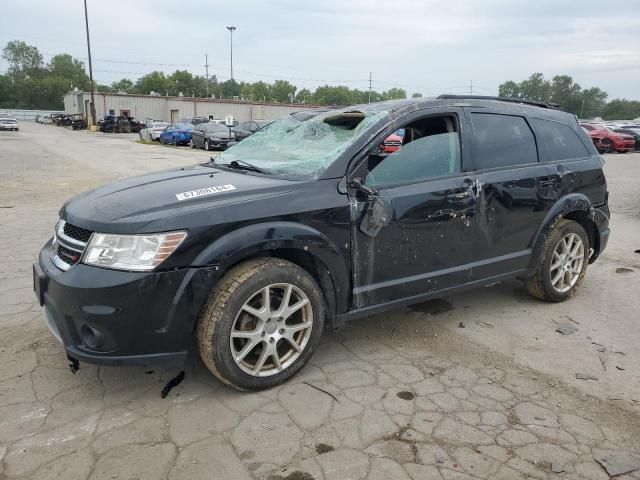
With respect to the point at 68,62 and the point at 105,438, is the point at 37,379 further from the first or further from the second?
the point at 68,62

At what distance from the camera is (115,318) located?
8.75 feet

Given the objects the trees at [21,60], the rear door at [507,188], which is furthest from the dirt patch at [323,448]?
the trees at [21,60]

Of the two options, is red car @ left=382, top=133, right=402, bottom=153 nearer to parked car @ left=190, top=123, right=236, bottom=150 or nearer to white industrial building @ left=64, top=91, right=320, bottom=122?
parked car @ left=190, top=123, right=236, bottom=150

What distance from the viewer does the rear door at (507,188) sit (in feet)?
12.9

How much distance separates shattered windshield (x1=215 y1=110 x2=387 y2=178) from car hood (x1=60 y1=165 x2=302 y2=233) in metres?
0.22

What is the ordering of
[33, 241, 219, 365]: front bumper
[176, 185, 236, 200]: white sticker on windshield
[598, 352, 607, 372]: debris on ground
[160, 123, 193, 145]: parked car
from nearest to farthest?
[33, 241, 219, 365]: front bumper → [176, 185, 236, 200]: white sticker on windshield → [598, 352, 607, 372]: debris on ground → [160, 123, 193, 145]: parked car

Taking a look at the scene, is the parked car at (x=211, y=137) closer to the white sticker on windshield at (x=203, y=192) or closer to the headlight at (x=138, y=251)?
the white sticker on windshield at (x=203, y=192)

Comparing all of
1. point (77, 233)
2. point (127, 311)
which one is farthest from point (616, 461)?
point (77, 233)

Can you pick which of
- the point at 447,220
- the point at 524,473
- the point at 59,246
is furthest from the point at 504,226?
the point at 59,246

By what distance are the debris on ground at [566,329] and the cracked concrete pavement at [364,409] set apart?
0.08 m

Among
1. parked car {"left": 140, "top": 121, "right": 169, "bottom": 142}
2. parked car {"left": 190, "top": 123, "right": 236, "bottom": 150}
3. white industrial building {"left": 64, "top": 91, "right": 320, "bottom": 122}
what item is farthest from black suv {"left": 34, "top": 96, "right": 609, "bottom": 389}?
white industrial building {"left": 64, "top": 91, "right": 320, "bottom": 122}

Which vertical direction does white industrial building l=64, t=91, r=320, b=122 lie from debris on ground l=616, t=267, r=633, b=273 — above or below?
above

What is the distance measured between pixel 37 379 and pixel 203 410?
3.69 ft

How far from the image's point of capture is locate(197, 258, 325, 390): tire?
2.86 meters
